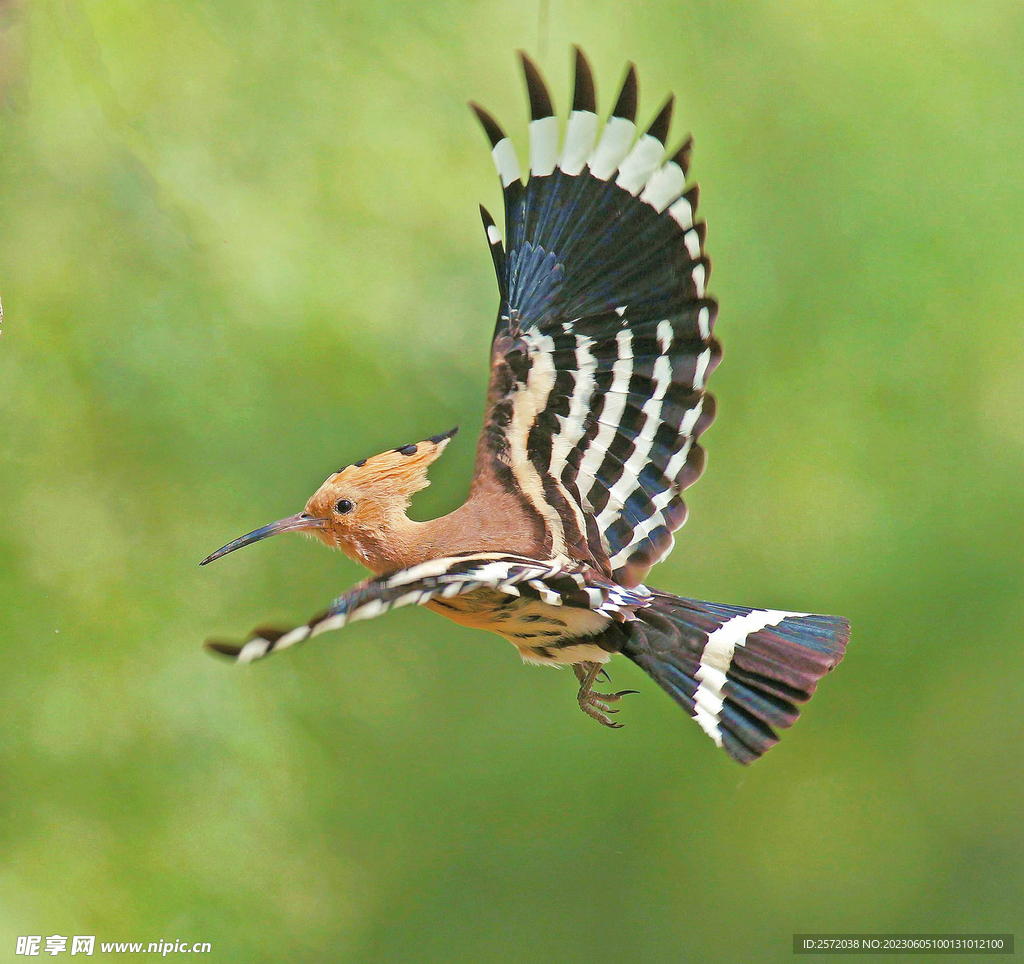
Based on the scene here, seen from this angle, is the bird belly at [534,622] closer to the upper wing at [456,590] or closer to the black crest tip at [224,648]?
the upper wing at [456,590]

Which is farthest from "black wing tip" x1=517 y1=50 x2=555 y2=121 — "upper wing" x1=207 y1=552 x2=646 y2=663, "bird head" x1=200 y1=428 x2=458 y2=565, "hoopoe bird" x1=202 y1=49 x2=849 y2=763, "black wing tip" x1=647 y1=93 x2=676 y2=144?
"upper wing" x1=207 y1=552 x2=646 y2=663

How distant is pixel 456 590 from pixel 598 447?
1.65 feet

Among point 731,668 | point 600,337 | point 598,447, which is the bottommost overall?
point 731,668

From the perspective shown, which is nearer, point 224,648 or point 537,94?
point 224,648

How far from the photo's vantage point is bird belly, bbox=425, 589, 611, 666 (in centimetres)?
129

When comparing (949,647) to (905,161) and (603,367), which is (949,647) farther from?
(603,367)

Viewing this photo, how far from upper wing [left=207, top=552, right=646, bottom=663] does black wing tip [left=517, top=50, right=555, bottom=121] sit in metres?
0.57

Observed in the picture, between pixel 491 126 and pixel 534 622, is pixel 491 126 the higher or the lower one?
the higher one

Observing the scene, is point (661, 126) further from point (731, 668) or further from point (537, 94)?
point (731, 668)

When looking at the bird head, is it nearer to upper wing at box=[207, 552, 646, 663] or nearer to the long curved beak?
the long curved beak

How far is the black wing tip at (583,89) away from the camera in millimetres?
1367

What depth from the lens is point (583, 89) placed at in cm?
139

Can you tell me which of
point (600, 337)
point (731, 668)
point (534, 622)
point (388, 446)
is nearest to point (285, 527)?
point (534, 622)

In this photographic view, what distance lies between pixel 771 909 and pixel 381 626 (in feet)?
3.84
